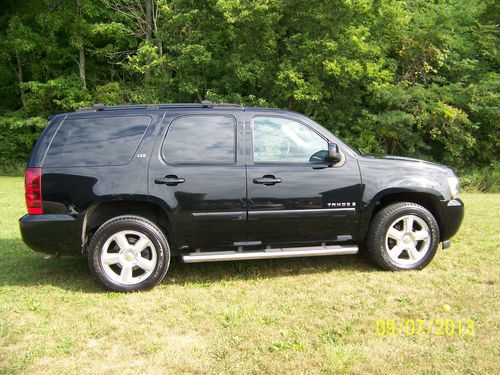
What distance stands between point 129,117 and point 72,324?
2092 mm

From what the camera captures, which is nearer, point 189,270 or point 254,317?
point 254,317

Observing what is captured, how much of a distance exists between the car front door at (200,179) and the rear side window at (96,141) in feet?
0.94

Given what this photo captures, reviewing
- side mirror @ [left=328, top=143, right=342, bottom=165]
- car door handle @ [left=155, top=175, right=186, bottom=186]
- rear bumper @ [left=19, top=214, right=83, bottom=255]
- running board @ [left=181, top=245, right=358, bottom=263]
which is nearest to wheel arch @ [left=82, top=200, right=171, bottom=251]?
rear bumper @ [left=19, top=214, right=83, bottom=255]

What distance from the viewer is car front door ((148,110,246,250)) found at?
4.47 metres

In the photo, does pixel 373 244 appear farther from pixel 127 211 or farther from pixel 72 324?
pixel 72 324

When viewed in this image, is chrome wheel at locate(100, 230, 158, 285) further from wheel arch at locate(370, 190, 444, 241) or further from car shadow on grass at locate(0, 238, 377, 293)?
wheel arch at locate(370, 190, 444, 241)

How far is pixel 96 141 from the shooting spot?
4.53m

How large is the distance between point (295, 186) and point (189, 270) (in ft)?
5.35

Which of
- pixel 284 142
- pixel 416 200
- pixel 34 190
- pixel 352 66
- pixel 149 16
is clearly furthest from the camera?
pixel 149 16

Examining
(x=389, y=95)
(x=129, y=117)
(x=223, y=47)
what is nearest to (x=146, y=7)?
(x=223, y=47)

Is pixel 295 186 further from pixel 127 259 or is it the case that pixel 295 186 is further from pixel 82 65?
pixel 82 65

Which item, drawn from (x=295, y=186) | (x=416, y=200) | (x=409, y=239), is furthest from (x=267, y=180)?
(x=416, y=200)

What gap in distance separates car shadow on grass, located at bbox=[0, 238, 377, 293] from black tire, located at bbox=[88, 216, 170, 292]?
0.88 feet

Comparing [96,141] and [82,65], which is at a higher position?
[82,65]
